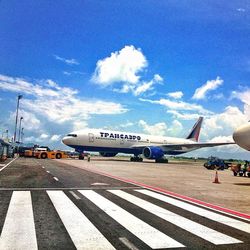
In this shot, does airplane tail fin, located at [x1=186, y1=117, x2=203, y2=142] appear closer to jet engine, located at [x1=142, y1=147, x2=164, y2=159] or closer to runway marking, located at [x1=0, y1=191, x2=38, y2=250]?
jet engine, located at [x1=142, y1=147, x2=164, y2=159]

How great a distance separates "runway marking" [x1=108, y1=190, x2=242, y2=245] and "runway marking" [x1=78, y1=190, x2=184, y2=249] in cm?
83

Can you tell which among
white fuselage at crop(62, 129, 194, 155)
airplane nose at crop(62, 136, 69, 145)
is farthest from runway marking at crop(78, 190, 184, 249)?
airplane nose at crop(62, 136, 69, 145)

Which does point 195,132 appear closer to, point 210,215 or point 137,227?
point 210,215

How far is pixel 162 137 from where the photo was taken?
65312mm

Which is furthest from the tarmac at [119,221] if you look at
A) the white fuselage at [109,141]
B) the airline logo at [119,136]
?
the airline logo at [119,136]

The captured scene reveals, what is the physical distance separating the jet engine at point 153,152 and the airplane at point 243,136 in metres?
36.1

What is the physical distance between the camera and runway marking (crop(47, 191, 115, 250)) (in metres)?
6.53

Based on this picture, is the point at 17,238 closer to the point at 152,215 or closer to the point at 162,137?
the point at 152,215

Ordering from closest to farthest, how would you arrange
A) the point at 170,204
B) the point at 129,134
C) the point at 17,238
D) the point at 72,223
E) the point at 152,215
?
the point at 17,238
the point at 72,223
the point at 152,215
the point at 170,204
the point at 129,134

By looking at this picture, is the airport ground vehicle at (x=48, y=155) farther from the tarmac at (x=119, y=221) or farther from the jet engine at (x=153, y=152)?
the tarmac at (x=119, y=221)

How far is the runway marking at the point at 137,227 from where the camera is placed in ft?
22.1

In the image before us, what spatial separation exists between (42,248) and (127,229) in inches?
89.4

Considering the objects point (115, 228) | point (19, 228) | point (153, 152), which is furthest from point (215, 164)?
point (19, 228)

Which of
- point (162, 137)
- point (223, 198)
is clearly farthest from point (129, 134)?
point (223, 198)
